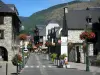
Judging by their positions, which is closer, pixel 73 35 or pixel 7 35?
pixel 7 35

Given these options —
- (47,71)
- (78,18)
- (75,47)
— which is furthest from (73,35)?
(47,71)

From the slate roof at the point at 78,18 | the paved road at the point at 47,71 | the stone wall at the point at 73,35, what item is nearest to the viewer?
the paved road at the point at 47,71

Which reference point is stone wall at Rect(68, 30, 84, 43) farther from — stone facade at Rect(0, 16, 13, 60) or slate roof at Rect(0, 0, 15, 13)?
slate roof at Rect(0, 0, 15, 13)

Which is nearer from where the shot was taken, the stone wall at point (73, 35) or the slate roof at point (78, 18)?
the stone wall at point (73, 35)

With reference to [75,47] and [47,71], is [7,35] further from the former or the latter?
[47,71]

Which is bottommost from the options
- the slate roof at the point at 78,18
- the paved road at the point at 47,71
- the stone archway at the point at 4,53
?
the paved road at the point at 47,71

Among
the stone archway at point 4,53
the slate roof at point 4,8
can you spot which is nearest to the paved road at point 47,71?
the slate roof at point 4,8

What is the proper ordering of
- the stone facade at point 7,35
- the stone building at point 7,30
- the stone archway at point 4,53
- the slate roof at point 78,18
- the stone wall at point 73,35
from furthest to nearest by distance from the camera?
the slate roof at point 78,18, the stone wall at point 73,35, the stone archway at point 4,53, the stone facade at point 7,35, the stone building at point 7,30

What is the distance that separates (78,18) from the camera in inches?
2943

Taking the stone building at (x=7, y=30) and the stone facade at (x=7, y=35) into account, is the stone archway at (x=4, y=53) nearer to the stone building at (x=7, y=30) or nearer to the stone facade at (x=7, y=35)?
the stone building at (x=7, y=30)

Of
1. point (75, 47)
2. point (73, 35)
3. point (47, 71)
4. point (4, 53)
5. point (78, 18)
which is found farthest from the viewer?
point (78, 18)

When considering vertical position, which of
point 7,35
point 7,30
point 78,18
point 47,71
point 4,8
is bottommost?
point 47,71

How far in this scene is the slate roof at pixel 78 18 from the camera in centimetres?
7212

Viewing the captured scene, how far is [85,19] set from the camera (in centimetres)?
7431
